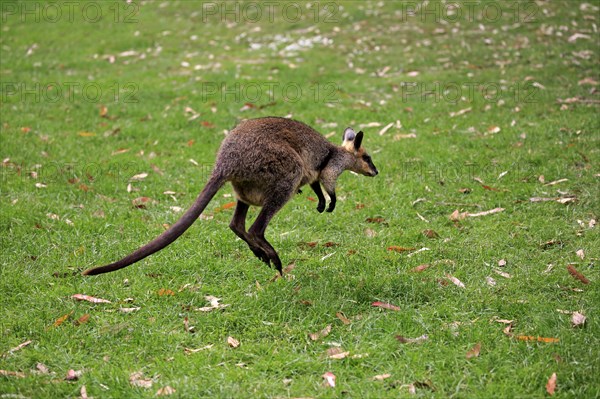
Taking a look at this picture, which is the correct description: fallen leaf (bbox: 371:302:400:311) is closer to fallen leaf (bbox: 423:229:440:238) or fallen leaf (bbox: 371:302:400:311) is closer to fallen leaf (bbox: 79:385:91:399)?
fallen leaf (bbox: 423:229:440:238)

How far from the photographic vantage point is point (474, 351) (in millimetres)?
4836

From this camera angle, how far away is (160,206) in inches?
308

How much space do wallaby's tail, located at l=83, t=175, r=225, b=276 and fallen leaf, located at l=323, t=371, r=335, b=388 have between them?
1412 mm

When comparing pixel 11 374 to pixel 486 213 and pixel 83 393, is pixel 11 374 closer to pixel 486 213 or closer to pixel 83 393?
pixel 83 393

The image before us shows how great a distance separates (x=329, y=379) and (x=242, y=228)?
1.91 metres

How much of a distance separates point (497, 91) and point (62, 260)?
7576mm

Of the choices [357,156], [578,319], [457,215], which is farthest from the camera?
[457,215]

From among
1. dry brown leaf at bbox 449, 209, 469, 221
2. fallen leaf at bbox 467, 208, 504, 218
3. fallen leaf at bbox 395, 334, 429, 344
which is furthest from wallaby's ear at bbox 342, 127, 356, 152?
fallen leaf at bbox 395, 334, 429, 344

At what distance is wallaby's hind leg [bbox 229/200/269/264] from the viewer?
5.88 meters

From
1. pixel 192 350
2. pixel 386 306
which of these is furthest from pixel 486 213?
pixel 192 350

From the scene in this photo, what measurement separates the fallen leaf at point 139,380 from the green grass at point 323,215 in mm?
61

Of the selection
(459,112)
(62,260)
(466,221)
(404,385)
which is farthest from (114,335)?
(459,112)

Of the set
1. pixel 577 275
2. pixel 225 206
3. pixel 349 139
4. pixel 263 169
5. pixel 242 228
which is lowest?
pixel 225 206

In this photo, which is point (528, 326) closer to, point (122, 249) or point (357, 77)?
point (122, 249)
